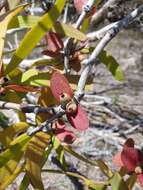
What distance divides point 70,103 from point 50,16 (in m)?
0.14

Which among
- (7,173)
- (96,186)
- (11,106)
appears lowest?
(96,186)

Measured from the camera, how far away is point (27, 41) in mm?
599

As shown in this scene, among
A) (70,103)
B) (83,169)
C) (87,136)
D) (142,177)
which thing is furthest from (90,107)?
(70,103)

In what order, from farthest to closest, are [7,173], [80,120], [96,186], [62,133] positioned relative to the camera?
1. [96,186]
2. [62,133]
3. [7,173]
4. [80,120]

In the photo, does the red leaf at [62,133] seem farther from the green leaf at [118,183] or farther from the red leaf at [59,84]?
the red leaf at [59,84]

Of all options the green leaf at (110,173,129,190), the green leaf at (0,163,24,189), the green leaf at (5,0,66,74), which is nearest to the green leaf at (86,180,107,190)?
the green leaf at (110,173,129,190)

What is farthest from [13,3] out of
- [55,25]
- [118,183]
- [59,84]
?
[118,183]

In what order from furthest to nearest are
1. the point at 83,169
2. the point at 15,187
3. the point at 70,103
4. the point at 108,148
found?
1. the point at 108,148
2. the point at 83,169
3. the point at 15,187
4. the point at 70,103

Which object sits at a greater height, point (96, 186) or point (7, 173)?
point (7, 173)

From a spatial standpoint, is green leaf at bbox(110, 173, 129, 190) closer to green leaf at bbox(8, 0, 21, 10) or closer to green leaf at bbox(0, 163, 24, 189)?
green leaf at bbox(0, 163, 24, 189)

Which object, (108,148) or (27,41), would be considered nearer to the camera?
(27,41)

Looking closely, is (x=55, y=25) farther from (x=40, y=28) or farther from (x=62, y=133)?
(x=62, y=133)

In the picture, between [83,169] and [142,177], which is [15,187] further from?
[142,177]

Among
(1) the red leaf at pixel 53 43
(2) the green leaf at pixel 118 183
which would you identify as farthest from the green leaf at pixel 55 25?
(2) the green leaf at pixel 118 183
